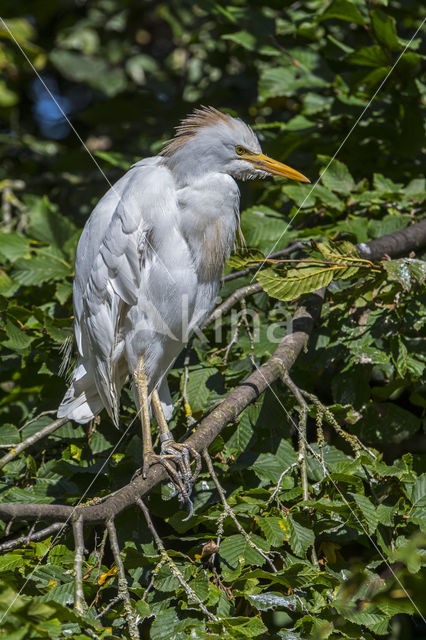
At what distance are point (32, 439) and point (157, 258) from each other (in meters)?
0.85

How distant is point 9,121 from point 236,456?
3.86 m

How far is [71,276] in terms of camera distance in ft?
10.2

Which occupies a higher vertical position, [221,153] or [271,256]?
[221,153]

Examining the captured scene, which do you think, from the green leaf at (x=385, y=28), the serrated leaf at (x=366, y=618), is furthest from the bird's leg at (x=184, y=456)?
the green leaf at (x=385, y=28)

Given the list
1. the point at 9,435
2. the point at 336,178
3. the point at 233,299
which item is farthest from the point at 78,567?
the point at 336,178

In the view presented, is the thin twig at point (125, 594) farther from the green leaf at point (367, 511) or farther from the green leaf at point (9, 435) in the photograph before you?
the green leaf at point (9, 435)

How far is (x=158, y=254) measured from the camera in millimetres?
2604

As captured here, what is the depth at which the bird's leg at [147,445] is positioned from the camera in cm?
220

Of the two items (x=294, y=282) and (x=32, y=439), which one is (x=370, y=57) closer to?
(x=294, y=282)

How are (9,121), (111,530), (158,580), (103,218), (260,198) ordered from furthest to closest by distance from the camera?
(9,121)
(260,198)
(103,218)
(158,580)
(111,530)

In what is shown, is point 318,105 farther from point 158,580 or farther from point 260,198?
point 158,580

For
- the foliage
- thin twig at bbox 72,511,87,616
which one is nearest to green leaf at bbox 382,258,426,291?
the foliage

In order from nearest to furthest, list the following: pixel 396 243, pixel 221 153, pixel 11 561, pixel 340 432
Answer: pixel 11 561 < pixel 340 432 < pixel 221 153 < pixel 396 243

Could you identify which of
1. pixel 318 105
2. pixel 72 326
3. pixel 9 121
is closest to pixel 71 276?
pixel 72 326
